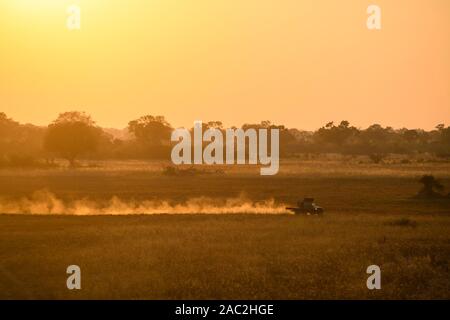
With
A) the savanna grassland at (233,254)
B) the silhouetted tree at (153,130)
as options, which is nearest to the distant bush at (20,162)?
the savanna grassland at (233,254)

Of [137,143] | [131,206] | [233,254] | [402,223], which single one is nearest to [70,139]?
[137,143]

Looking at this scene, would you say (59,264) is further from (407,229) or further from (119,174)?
(119,174)

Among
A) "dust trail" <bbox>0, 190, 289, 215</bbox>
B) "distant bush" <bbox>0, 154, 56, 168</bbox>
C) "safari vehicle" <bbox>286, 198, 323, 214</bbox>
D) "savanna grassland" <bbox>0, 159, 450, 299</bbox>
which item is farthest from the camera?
"distant bush" <bbox>0, 154, 56, 168</bbox>

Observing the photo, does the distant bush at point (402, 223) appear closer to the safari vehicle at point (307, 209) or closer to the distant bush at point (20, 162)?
the safari vehicle at point (307, 209)

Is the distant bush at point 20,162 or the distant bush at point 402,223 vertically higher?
the distant bush at point 20,162

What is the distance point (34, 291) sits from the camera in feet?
61.2

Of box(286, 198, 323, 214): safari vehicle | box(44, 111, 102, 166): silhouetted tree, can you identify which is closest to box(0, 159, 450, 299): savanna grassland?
box(286, 198, 323, 214): safari vehicle

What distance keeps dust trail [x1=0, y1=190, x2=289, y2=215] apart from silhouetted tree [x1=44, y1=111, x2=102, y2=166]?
54052mm

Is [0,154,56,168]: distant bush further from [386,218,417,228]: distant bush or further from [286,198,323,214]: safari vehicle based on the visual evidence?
[386,218,417,228]: distant bush

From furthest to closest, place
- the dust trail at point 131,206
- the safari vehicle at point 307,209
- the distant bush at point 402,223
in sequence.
→ the dust trail at point 131,206 < the safari vehicle at point 307,209 < the distant bush at point 402,223

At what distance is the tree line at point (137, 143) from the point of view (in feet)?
342

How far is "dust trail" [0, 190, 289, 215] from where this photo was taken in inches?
Answer: 1629

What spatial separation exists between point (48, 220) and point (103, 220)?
278 cm
